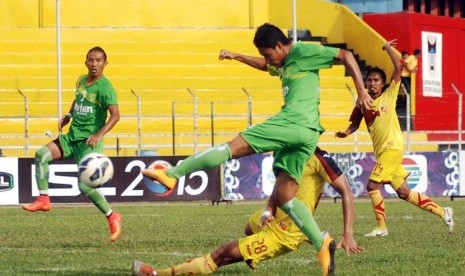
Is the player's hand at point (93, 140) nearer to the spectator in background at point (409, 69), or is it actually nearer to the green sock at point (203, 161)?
the green sock at point (203, 161)

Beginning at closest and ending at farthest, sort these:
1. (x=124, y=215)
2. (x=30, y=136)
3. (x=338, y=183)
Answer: (x=338, y=183), (x=124, y=215), (x=30, y=136)

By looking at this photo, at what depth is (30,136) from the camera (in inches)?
1094

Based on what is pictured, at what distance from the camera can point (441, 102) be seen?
3447 centimetres

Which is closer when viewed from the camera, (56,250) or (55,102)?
(56,250)

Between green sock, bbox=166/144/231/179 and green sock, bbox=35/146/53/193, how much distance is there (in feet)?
17.8

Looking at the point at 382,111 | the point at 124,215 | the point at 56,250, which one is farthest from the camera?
the point at 124,215

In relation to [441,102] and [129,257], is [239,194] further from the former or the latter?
[129,257]

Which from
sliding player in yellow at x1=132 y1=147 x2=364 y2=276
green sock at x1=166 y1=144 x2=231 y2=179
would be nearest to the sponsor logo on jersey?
sliding player in yellow at x1=132 y1=147 x2=364 y2=276

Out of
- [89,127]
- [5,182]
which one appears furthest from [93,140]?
[5,182]

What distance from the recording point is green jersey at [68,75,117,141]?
13.8m

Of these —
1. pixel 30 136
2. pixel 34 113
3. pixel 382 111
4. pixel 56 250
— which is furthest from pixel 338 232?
pixel 34 113

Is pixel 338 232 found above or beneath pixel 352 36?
beneath

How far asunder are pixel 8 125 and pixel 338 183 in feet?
62.6

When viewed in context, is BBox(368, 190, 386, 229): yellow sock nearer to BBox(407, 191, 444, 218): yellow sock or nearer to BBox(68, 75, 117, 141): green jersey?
BBox(407, 191, 444, 218): yellow sock
